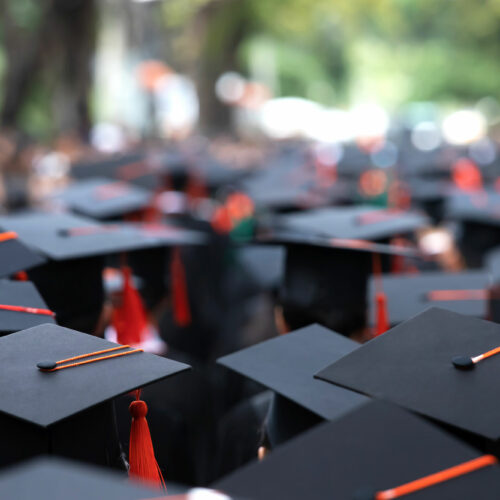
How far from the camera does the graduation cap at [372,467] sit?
117cm

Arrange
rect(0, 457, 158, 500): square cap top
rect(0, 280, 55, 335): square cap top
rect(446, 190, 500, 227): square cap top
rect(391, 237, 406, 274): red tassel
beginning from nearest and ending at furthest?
rect(0, 457, 158, 500): square cap top
rect(0, 280, 55, 335): square cap top
rect(391, 237, 406, 274): red tassel
rect(446, 190, 500, 227): square cap top

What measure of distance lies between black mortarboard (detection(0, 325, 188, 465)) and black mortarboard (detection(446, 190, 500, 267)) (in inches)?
113

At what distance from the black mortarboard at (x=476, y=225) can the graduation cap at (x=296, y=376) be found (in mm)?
2356

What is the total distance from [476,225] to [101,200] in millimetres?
2012

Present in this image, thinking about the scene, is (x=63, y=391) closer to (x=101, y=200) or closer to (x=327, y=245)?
(x=327, y=245)

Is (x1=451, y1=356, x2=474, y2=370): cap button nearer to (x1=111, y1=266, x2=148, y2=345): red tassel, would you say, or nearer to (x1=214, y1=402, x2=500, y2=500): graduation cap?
(x1=214, y1=402, x2=500, y2=500): graduation cap

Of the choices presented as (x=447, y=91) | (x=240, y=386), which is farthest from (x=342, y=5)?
(x=447, y=91)

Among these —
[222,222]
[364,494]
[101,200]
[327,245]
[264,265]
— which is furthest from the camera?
[222,222]

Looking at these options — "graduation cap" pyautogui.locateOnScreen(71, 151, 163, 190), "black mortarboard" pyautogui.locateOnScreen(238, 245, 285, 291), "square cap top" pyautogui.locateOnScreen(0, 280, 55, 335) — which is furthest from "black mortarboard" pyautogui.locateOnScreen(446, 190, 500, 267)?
"square cap top" pyautogui.locateOnScreen(0, 280, 55, 335)

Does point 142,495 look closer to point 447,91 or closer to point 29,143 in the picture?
point 29,143

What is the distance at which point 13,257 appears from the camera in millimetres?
2193

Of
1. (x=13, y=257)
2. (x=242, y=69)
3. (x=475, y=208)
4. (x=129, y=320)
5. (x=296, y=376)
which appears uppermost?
(x=242, y=69)

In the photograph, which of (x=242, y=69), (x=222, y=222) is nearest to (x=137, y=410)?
(x=222, y=222)

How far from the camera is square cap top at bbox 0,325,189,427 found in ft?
4.80
